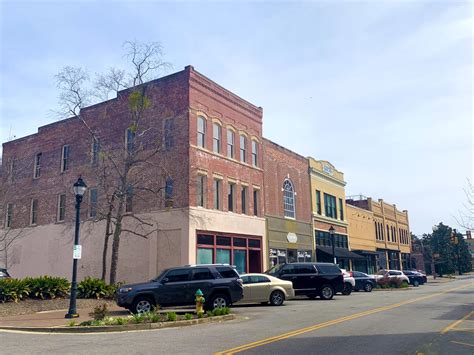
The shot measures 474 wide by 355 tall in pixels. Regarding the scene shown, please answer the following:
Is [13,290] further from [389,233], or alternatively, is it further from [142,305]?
[389,233]

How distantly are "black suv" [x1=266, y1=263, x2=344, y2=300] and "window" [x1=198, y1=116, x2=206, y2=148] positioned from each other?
9016 mm

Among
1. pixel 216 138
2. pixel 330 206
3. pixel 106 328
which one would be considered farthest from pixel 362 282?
pixel 106 328

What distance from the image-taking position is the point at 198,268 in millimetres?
17344

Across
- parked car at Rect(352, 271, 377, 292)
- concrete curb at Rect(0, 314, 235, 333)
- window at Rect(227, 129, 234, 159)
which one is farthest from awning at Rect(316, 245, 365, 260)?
concrete curb at Rect(0, 314, 235, 333)

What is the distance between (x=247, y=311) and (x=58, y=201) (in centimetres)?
2039

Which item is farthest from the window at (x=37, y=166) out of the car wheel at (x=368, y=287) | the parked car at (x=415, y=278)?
the parked car at (x=415, y=278)

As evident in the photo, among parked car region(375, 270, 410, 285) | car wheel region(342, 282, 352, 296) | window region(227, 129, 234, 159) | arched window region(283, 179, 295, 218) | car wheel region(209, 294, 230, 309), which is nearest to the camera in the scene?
car wheel region(209, 294, 230, 309)

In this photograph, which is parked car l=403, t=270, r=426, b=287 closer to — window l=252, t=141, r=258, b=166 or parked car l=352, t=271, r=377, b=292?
parked car l=352, t=271, r=377, b=292

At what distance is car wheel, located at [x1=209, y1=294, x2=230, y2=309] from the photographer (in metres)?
16.9

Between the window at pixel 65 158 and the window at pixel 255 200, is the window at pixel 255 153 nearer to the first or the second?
the window at pixel 255 200

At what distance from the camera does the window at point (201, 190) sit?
1055 inches

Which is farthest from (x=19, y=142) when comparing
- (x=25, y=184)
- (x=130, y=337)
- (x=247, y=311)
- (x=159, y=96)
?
(x=130, y=337)

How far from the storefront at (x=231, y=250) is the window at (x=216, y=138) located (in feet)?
17.6

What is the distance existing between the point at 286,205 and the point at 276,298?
16.9 m
